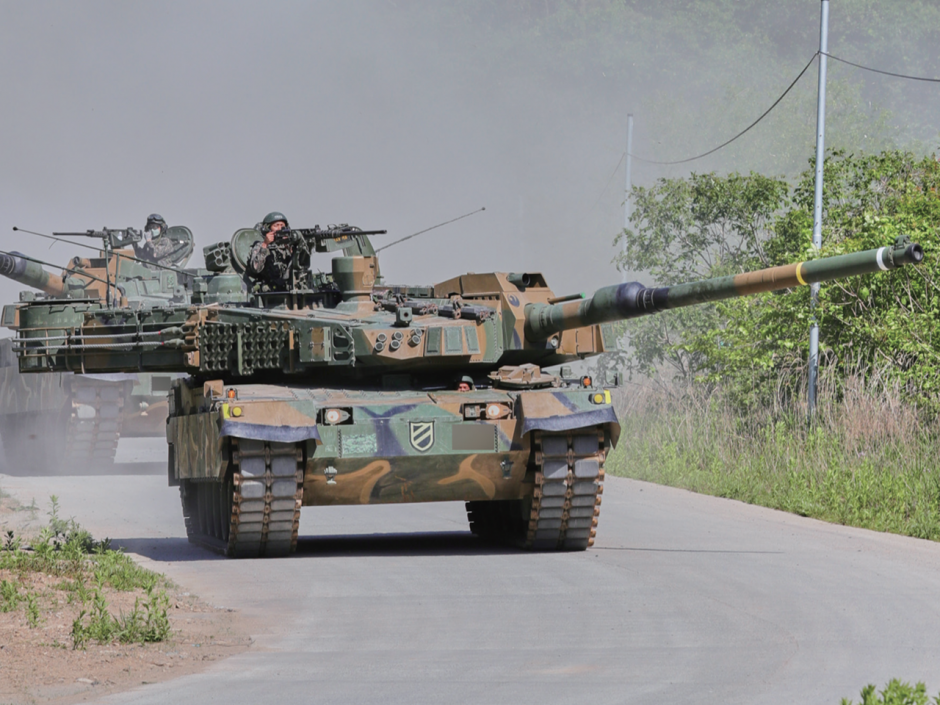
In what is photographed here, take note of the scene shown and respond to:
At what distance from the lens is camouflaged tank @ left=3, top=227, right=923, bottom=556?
13047 millimetres

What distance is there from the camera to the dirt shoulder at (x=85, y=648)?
25.6 ft

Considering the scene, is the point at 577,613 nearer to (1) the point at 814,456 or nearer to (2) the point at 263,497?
(2) the point at 263,497

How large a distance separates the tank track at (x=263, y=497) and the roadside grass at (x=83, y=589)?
1.04 m

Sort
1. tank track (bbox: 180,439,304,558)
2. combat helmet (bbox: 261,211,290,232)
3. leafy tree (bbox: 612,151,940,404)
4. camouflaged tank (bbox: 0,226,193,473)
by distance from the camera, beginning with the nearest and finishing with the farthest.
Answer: tank track (bbox: 180,439,304,558) < combat helmet (bbox: 261,211,290,232) < leafy tree (bbox: 612,151,940,404) < camouflaged tank (bbox: 0,226,193,473)

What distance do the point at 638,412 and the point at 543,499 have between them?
41.6ft

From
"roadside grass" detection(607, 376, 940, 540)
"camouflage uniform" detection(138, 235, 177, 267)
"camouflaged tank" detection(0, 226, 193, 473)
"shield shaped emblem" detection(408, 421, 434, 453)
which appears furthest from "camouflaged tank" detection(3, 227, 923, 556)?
"camouflage uniform" detection(138, 235, 177, 267)

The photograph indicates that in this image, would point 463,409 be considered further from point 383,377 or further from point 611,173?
point 611,173

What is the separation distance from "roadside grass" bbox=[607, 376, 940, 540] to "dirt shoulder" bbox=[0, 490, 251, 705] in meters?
7.44

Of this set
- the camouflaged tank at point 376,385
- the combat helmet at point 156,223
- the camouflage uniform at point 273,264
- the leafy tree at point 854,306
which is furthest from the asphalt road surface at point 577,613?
the combat helmet at point 156,223

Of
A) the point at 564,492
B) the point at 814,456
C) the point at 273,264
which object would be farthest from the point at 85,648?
the point at 814,456

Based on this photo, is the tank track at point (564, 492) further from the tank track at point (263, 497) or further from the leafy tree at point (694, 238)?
the leafy tree at point (694, 238)

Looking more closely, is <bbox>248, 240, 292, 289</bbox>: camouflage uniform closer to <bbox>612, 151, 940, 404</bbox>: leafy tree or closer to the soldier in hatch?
the soldier in hatch

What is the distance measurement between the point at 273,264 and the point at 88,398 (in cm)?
1002

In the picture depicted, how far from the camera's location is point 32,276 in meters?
23.8
